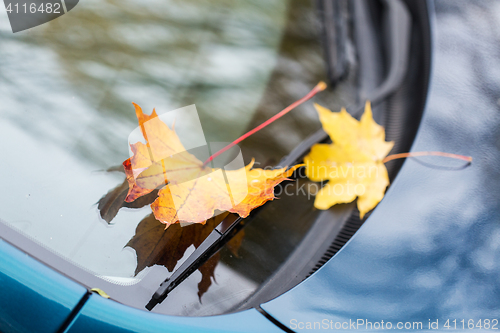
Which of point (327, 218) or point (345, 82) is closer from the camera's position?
point (327, 218)

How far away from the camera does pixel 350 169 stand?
102 centimetres

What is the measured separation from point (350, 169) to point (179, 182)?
0.53 meters

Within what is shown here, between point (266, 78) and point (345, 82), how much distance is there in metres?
0.37

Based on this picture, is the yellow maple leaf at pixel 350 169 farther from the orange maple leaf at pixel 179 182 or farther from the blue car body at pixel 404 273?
the orange maple leaf at pixel 179 182

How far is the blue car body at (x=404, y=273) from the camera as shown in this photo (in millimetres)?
759

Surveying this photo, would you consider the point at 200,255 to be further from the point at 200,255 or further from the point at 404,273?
the point at 404,273

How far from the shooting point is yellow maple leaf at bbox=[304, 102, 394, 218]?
3.34 feet

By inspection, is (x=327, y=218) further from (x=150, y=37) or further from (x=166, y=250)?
(x=150, y=37)

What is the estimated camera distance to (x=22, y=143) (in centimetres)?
82

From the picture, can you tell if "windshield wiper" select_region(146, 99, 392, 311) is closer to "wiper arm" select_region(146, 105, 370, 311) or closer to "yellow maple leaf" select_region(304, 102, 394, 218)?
"wiper arm" select_region(146, 105, 370, 311)

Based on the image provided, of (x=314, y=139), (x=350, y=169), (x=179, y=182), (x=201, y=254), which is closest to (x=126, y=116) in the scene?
(x=179, y=182)

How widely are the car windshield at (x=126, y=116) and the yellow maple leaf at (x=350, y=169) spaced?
76 millimetres

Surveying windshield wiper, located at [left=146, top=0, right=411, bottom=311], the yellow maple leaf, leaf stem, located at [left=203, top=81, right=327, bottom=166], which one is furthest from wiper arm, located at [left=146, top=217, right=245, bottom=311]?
the yellow maple leaf

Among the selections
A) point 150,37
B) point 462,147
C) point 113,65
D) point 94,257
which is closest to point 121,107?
point 113,65
